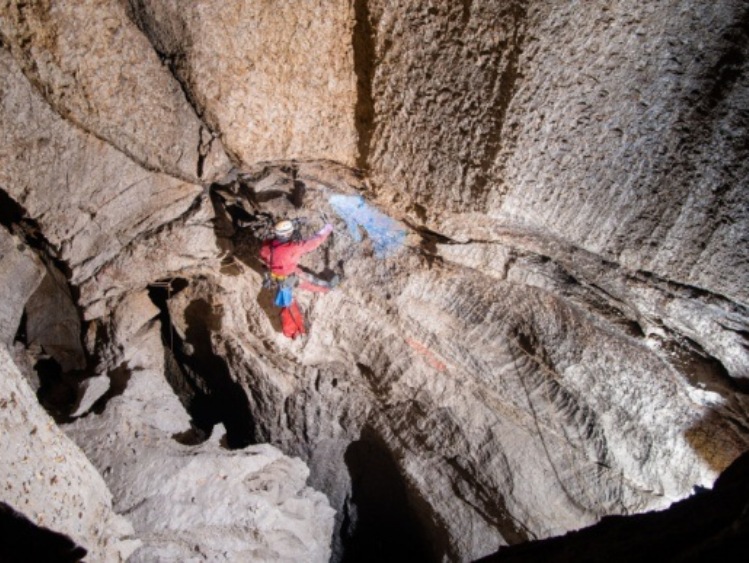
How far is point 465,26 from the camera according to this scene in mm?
2576

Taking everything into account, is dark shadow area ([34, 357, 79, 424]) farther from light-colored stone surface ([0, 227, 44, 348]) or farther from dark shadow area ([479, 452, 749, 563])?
dark shadow area ([479, 452, 749, 563])

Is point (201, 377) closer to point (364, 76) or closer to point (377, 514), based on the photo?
point (377, 514)

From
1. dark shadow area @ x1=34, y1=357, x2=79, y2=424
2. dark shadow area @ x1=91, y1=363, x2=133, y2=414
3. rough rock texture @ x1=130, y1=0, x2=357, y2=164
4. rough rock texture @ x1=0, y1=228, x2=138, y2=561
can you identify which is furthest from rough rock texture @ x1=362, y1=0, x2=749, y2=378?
dark shadow area @ x1=34, y1=357, x2=79, y2=424

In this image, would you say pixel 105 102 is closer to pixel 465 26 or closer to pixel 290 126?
pixel 290 126

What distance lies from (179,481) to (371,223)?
267cm

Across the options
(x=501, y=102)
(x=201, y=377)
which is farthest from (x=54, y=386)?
(x=501, y=102)

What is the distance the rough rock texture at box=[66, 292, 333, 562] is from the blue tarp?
2.30 m

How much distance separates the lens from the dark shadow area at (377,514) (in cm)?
505

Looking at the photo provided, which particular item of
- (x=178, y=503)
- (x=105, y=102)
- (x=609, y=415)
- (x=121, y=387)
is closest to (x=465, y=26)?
(x=105, y=102)

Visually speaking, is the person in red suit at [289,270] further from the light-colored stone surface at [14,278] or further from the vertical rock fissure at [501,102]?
the light-colored stone surface at [14,278]

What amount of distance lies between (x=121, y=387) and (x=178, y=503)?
139 centimetres


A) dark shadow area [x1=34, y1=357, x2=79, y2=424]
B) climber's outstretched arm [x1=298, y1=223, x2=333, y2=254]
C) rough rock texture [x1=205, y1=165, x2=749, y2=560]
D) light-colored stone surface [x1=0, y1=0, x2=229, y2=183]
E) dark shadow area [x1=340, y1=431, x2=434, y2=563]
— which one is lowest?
dark shadow area [x1=340, y1=431, x2=434, y2=563]

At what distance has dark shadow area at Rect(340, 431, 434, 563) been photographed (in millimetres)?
5047

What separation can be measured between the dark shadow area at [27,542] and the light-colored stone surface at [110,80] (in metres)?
2.60
